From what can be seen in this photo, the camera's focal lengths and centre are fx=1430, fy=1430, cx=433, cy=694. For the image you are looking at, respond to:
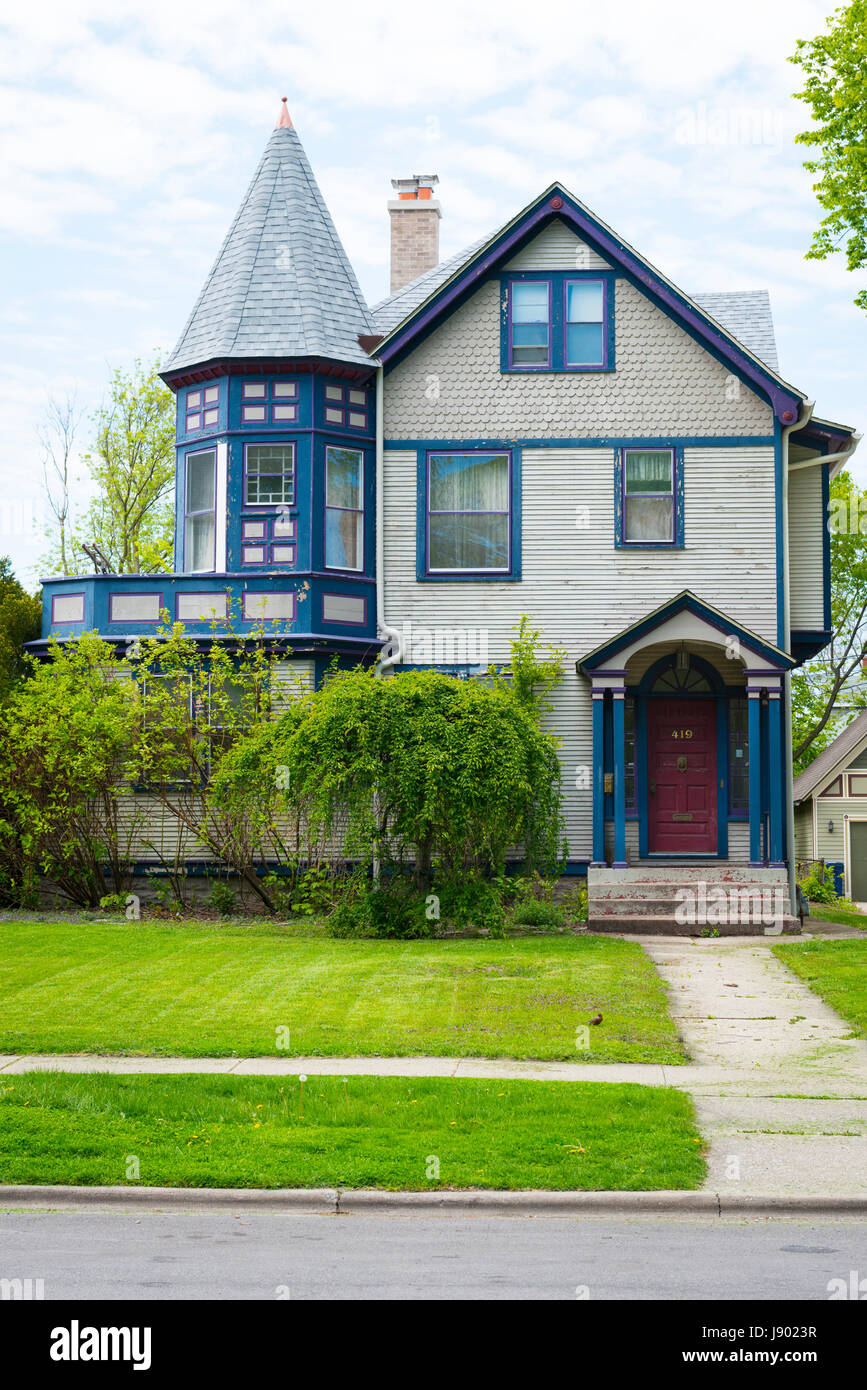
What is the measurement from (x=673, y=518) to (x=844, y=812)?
16.6 meters

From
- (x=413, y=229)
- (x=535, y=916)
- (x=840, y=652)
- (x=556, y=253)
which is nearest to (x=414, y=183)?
(x=413, y=229)

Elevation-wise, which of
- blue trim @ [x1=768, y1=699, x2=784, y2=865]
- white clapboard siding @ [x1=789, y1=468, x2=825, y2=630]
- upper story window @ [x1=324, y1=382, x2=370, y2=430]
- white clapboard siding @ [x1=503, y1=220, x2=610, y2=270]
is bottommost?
blue trim @ [x1=768, y1=699, x2=784, y2=865]

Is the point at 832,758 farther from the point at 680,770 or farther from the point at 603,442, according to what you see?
the point at 603,442

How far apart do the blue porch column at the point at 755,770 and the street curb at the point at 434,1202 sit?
12.5m

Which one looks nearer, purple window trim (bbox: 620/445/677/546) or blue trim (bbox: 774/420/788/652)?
blue trim (bbox: 774/420/788/652)

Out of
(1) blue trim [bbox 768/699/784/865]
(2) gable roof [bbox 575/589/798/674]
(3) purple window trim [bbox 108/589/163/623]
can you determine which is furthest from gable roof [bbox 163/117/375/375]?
(1) blue trim [bbox 768/699/784/865]

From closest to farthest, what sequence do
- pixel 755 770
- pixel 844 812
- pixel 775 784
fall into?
pixel 755 770 → pixel 775 784 → pixel 844 812

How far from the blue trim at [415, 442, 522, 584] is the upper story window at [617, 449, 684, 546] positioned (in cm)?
153

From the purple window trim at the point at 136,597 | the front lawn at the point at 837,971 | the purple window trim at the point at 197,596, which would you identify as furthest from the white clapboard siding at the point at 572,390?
the front lawn at the point at 837,971

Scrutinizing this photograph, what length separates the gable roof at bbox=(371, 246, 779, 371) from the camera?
75.0 ft

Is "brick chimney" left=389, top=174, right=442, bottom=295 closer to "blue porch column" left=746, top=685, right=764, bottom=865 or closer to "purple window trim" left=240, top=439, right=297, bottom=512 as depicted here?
"purple window trim" left=240, top=439, right=297, bottom=512

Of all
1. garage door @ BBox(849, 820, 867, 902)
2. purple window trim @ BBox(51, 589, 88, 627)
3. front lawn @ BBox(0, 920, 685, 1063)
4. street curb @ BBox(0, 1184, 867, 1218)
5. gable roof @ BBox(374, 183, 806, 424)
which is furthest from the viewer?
garage door @ BBox(849, 820, 867, 902)

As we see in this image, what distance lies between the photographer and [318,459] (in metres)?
21.1

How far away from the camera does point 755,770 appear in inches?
790
